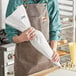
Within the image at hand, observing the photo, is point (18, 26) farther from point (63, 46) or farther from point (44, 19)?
point (63, 46)

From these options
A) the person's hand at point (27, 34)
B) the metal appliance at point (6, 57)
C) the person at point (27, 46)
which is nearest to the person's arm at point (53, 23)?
the person at point (27, 46)

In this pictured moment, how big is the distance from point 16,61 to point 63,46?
53.9 inches

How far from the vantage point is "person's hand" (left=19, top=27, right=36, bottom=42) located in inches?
55.8

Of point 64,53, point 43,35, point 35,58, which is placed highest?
point 43,35

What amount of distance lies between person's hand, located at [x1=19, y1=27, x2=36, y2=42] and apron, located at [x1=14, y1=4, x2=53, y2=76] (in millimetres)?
67

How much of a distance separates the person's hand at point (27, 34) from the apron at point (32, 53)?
0.07 metres

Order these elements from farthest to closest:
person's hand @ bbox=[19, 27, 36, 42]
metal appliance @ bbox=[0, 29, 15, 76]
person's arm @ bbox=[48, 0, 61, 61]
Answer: metal appliance @ bbox=[0, 29, 15, 76] → person's arm @ bbox=[48, 0, 61, 61] → person's hand @ bbox=[19, 27, 36, 42]

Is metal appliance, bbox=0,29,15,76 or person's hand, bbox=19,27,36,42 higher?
person's hand, bbox=19,27,36,42

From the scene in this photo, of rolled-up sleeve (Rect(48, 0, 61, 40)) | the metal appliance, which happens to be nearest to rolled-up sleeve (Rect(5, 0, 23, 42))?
rolled-up sleeve (Rect(48, 0, 61, 40))

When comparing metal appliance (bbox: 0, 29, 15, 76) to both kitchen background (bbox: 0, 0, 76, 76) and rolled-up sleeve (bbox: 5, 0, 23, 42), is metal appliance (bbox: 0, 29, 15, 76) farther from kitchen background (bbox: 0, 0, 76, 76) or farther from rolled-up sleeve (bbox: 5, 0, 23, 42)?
rolled-up sleeve (bbox: 5, 0, 23, 42)

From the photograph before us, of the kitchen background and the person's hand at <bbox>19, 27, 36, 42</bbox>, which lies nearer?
the person's hand at <bbox>19, 27, 36, 42</bbox>

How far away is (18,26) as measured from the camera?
56.7 inches

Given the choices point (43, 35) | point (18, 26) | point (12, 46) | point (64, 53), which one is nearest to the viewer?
point (18, 26)

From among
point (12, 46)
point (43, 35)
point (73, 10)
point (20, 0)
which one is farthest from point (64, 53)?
point (20, 0)
